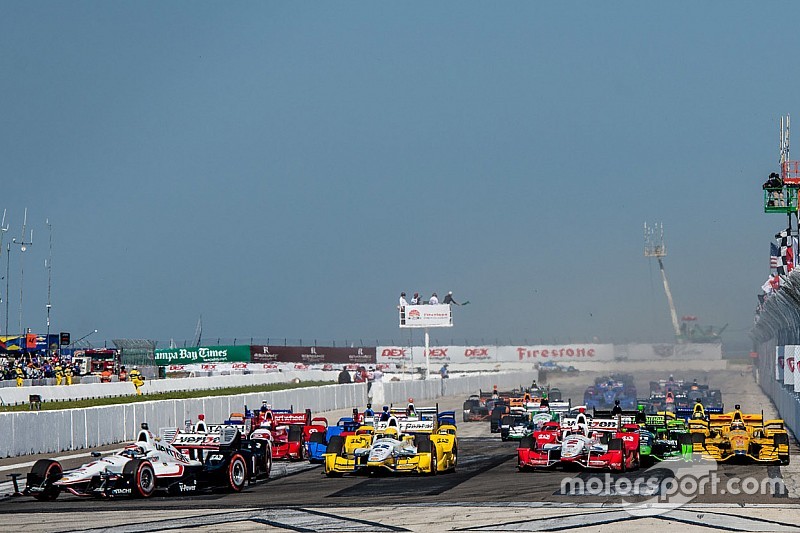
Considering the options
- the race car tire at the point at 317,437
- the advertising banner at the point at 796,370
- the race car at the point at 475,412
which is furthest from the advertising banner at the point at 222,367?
the race car tire at the point at 317,437

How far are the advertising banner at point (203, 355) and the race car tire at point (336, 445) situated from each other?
5890 centimetres

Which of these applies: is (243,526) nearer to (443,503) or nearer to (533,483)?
(443,503)

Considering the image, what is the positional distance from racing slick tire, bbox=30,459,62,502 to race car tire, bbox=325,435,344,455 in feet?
20.4

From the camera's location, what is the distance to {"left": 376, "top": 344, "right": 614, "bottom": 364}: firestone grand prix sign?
111562mm

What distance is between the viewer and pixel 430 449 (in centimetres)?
2534

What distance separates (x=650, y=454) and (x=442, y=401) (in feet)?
131

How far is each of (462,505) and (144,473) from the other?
5635mm

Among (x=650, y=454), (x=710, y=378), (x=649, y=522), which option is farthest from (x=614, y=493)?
(x=710, y=378)

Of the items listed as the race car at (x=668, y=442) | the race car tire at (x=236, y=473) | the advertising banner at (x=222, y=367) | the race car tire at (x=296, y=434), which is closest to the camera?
the race car tire at (x=236, y=473)

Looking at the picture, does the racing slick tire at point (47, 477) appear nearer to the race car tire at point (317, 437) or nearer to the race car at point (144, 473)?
the race car at point (144, 473)

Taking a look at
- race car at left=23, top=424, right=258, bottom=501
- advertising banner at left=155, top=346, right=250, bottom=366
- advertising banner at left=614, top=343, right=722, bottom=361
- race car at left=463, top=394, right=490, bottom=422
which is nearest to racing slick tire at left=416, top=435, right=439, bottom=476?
race car at left=23, top=424, right=258, bottom=501

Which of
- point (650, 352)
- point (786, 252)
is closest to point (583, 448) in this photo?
point (786, 252)

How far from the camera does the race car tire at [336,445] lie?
2558 cm

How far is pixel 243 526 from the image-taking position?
56.7 ft
